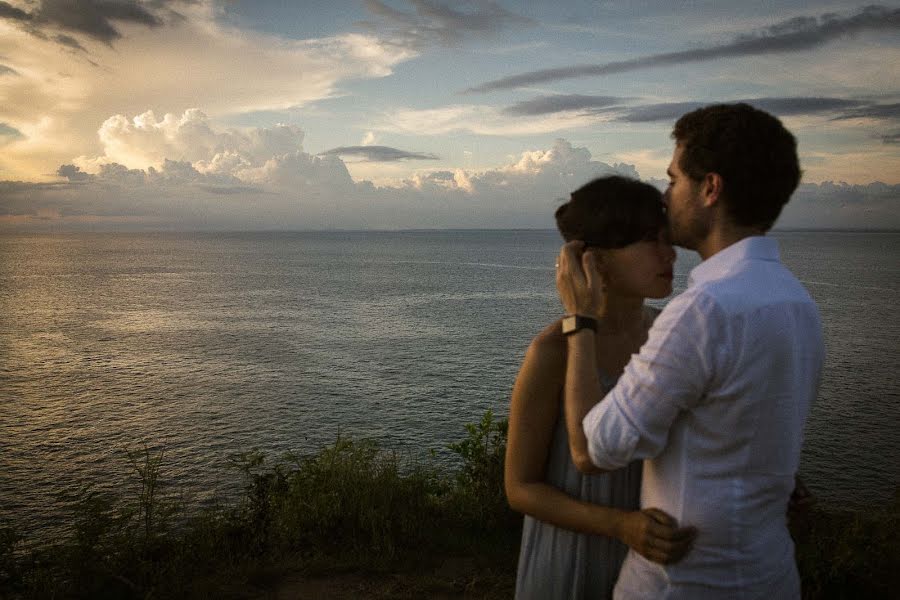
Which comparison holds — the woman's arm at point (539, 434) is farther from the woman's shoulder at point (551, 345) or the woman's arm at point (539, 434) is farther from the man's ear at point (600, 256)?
the man's ear at point (600, 256)

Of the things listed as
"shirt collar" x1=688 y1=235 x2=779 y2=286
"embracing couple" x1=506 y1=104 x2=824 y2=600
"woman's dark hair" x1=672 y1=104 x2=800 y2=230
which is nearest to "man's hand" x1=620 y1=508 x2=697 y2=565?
"embracing couple" x1=506 y1=104 x2=824 y2=600

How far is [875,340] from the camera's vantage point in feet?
185

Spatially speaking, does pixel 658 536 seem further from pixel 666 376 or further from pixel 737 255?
pixel 737 255

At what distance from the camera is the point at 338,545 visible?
8.17m

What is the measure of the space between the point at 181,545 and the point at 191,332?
61.3 m

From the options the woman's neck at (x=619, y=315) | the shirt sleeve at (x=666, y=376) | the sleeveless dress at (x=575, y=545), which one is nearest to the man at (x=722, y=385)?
the shirt sleeve at (x=666, y=376)

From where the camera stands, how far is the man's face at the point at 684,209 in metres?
2.24

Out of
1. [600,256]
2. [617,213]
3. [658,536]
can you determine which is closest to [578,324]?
[600,256]

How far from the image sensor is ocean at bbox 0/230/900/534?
2931 centimetres

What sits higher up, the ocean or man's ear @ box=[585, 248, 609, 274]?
man's ear @ box=[585, 248, 609, 274]

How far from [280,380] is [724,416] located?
4543cm

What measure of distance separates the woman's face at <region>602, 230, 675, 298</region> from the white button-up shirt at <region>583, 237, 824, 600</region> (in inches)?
14.3

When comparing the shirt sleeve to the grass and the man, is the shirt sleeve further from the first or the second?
the grass

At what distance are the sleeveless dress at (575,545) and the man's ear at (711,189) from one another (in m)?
0.81
